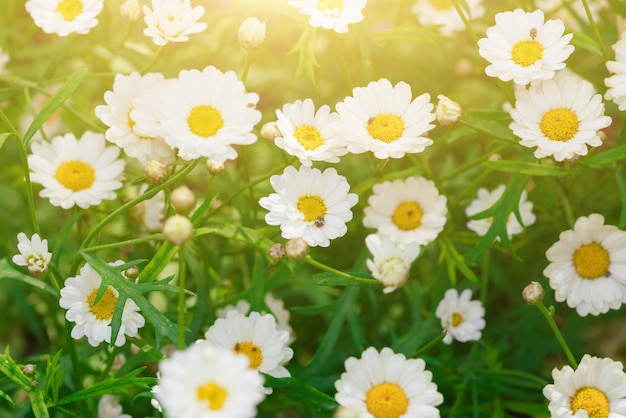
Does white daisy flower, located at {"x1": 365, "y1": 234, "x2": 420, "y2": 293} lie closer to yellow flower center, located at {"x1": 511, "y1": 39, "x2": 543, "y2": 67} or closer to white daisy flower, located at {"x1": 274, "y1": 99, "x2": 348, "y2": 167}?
white daisy flower, located at {"x1": 274, "y1": 99, "x2": 348, "y2": 167}

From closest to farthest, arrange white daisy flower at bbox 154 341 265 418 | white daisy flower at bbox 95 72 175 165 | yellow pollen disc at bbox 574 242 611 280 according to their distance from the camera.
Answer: white daisy flower at bbox 154 341 265 418, white daisy flower at bbox 95 72 175 165, yellow pollen disc at bbox 574 242 611 280

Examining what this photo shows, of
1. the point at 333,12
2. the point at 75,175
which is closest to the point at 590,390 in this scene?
the point at 333,12

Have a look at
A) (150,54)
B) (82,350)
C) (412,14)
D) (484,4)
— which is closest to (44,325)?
(82,350)

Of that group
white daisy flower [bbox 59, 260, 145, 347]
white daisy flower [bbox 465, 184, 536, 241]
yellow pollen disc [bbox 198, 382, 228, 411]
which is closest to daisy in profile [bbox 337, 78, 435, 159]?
white daisy flower [bbox 465, 184, 536, 241]

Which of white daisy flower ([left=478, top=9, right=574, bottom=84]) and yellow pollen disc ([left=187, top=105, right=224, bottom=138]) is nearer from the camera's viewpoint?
yellow pollen disc ([left=187, top=105, right=224, bottom=138])

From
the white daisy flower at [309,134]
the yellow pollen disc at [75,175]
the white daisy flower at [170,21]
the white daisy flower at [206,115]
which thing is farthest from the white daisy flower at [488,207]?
the yellow pollen disc at [75,175]

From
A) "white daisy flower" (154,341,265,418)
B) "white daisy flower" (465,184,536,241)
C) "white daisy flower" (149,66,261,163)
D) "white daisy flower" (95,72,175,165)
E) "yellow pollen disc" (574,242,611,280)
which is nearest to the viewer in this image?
"white daisy flower" (154,341,265,418)
